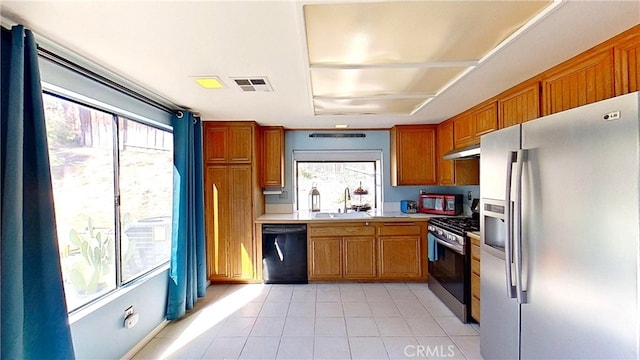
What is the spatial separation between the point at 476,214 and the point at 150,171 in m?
3.72

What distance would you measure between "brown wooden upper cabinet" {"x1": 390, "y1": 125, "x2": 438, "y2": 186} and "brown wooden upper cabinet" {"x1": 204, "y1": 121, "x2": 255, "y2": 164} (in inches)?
84.3

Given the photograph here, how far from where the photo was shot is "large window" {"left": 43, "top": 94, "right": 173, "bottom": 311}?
6.00ft

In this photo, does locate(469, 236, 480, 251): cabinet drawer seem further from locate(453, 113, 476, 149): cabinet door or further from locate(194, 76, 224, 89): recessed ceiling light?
locate(194, 76, 224, 89): recessed ceiling light

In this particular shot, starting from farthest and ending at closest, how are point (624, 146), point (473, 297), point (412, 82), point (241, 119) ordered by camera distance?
point (241, 119), point (473, 297), point (412, 82), point (624, 146)

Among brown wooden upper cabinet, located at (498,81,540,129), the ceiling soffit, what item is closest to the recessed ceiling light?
the ceiling soffit

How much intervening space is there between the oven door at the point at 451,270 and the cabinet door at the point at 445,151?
0.89m

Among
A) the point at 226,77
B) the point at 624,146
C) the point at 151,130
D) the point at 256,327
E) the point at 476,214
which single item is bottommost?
the point at 256,327

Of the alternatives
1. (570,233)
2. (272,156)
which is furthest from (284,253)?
(570,233)

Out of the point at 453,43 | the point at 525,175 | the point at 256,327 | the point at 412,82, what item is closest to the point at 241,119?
the point at 412,82

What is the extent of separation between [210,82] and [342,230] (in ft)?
8.14

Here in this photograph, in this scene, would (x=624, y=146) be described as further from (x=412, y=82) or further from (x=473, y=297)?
(x=473, y=297)

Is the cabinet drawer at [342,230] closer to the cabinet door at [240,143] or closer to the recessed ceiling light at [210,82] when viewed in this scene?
the cabinet door at [240,143]

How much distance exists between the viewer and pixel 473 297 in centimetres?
271

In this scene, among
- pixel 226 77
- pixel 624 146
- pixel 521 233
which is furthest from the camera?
pixel 226 77
